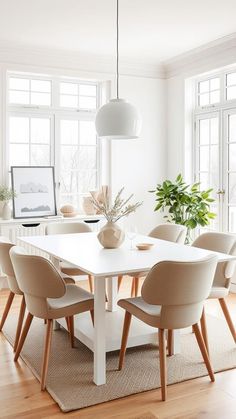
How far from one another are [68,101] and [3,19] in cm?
176

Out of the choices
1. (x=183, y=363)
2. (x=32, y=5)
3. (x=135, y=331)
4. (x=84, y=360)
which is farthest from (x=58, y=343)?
(x=32, y=5)

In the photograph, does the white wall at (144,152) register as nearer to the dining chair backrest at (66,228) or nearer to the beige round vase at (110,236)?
the dining chair backrest at (66,228)

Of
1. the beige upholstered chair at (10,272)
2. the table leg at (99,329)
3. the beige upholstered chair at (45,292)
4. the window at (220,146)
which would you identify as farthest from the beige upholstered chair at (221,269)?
the window at (220,146)

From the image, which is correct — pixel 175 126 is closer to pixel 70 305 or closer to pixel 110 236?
pixel 110 236

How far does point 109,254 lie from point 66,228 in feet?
4.81

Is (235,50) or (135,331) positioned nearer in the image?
(135,331)

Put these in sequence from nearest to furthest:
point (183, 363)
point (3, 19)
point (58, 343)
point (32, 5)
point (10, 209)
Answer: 1. point (183, 363)
2. point (58, 343)
3. point (32, 5)
4. point (3, 19)
5. point (10, 209)

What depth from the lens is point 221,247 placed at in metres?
4.04

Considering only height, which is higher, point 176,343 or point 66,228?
point 66,228

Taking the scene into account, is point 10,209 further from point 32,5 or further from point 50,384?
point 50,384

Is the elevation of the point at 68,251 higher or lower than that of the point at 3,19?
lower

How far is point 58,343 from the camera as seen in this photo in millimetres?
3852

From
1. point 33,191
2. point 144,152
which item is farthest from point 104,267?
point 144,152

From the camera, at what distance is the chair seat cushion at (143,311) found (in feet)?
9.83
